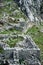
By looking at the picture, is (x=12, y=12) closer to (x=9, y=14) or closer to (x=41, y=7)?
(x=9, y=14)

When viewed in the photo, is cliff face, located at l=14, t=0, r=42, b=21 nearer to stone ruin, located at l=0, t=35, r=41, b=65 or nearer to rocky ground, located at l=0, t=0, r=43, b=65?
rocky ground, located at l=0, t=0, r=43, b=65

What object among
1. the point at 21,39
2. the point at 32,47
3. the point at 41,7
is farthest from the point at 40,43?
the point at 41,7

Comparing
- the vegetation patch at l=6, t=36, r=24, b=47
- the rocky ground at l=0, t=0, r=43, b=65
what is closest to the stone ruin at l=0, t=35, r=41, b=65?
the rocky ground at l=0, t=0, r=43, b=65

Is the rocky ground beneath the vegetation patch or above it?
beneath

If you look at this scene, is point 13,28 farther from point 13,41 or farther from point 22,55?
point 22,55

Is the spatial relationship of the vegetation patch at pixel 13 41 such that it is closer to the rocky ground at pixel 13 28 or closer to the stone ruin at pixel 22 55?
the rocky ground at pixel 13 28

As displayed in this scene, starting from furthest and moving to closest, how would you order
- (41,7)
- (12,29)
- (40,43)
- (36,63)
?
1. (41,7)
2. (12,29)
3. (40,43)
4. (36,63)

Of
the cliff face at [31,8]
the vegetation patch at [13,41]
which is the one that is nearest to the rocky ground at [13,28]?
the vegetation patch at [13,41]

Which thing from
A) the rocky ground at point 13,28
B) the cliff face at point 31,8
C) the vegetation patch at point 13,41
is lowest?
the cliff face at point 31,8

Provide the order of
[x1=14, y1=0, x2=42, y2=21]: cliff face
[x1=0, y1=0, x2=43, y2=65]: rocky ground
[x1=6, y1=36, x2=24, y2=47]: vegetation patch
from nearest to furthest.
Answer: [x1=6, y1=36, x2=24, y2=47]: vegetation patch, [x1=0, y1=0, x2=43, y2=65]: rocky ground, [x1=14, y1=0, x2=42, y2=21]: cliff face
